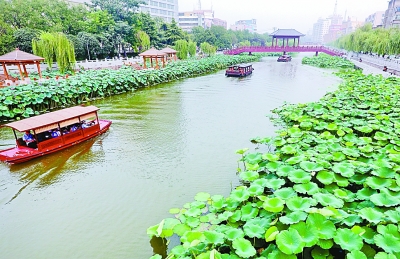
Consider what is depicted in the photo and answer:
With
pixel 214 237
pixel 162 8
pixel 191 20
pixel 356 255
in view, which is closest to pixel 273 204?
pixel 214 237

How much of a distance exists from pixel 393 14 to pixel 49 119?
231 ft

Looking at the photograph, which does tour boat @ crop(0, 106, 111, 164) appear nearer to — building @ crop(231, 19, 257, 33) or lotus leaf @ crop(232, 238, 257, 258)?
lotus leaf @ crop(232, 238, 257, 258)

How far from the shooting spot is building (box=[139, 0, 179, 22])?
58737 millimetres

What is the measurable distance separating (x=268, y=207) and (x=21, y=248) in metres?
4.40

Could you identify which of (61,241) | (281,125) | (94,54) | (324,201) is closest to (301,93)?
(281,125)

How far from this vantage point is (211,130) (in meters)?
10.3

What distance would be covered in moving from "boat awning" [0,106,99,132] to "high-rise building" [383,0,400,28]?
60.7 m

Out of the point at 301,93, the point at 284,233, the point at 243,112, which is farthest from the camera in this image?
the point at 301,93

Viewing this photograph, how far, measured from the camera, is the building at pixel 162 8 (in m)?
58.7

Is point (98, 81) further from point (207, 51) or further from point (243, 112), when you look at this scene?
point (207, 51)

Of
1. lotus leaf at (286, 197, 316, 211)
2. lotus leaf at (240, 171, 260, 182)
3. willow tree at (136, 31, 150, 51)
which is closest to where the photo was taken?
lotus leaf at (286, 197, 316, 211)

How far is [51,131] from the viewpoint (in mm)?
8273

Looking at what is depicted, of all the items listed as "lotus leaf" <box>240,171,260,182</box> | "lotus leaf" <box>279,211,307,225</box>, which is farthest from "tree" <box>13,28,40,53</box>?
"lotus leaf" <box>279,211,307,225</box>

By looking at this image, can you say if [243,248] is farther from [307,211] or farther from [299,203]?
[299,203]
